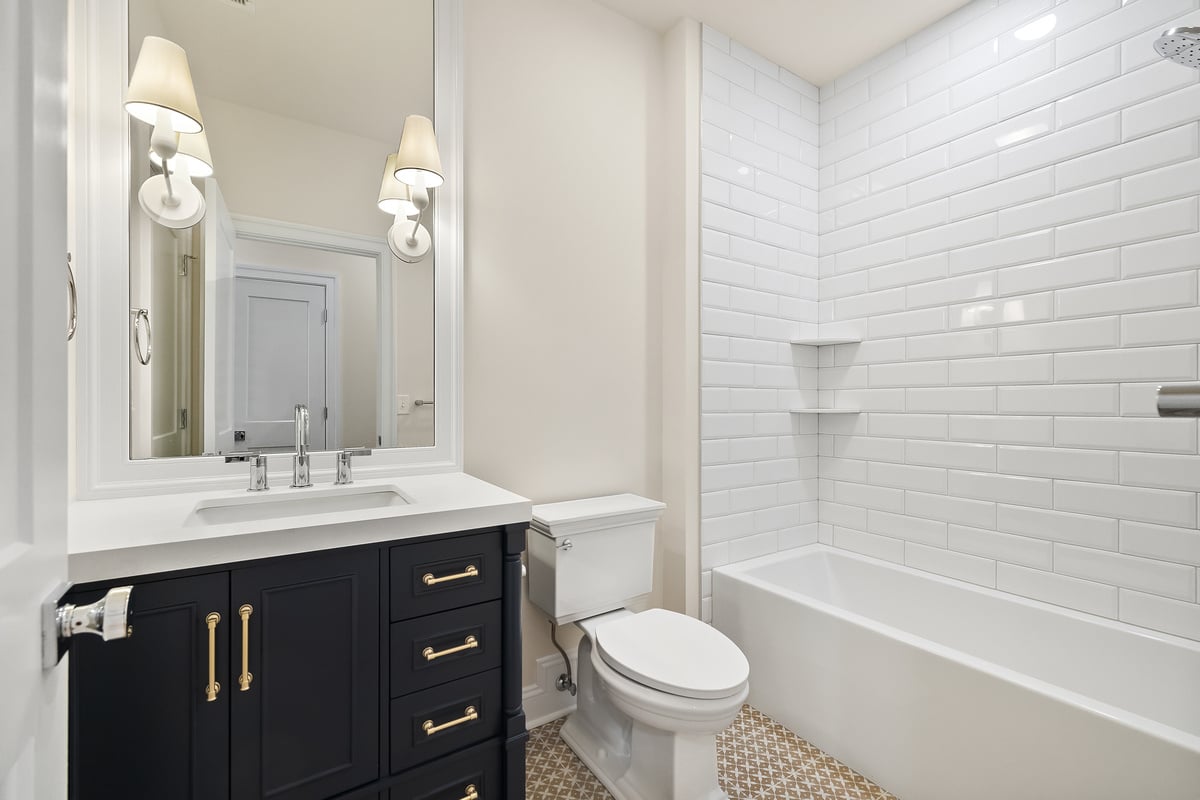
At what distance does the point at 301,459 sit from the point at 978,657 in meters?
2.31

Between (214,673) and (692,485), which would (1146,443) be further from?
(214,673)

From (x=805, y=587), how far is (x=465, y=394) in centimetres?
172

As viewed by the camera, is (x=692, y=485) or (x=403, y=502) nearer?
(x=403, y=502)

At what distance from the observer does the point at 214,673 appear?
1.00 m

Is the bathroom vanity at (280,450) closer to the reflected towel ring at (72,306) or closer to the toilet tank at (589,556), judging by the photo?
the reflected towel ring at (72,306)

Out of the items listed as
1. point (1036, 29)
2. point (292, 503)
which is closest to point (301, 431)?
point (292, 503)

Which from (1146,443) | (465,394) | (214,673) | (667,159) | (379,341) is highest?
(667,159)

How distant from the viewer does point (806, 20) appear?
7.20 feet

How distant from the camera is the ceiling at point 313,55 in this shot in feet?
4.74

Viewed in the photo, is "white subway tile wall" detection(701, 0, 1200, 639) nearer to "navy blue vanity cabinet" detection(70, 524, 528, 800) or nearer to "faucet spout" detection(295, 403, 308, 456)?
"navy blue vanity cabinet" detection(70, 524, 528, 800)

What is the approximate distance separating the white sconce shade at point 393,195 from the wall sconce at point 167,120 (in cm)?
44

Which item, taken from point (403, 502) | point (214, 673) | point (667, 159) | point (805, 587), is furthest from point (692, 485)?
point (214, 673)

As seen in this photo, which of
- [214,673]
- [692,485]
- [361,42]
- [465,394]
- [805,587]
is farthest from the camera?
[805,587]

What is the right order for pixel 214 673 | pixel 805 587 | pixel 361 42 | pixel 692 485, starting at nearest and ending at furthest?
pixel 214 673
pixel 361 42
pixel 692 485
pixel 805 587
